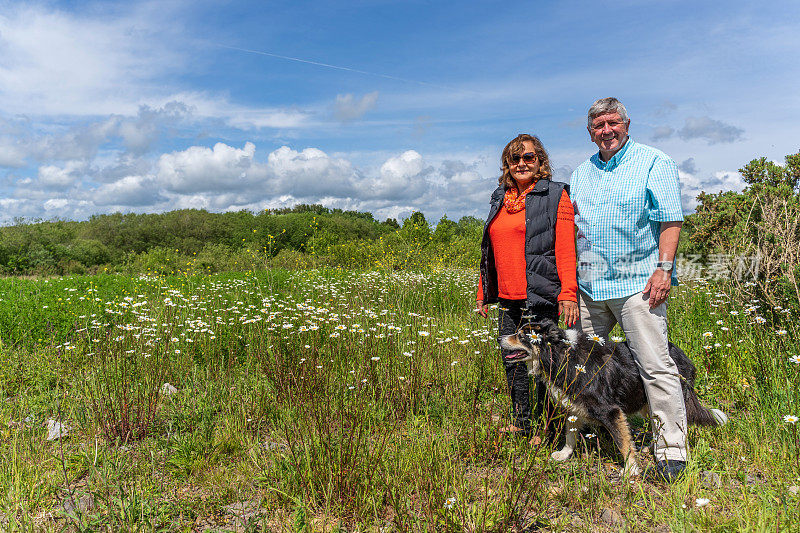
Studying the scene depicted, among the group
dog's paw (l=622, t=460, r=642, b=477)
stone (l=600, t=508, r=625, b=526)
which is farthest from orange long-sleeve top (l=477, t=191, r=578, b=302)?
stone (l=600, t=508, r=625, b=526)

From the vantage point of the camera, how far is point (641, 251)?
288 centimetres

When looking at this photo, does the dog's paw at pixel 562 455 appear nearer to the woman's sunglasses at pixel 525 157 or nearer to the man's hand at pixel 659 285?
the man's hand at pixel 659 285

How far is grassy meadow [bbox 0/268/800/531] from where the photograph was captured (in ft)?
7.98

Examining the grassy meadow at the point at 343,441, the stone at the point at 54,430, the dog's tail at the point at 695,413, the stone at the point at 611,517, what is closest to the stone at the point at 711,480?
the grassy meadow at the point at 343,441

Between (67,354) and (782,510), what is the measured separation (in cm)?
618

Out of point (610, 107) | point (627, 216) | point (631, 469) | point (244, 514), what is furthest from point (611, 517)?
point (610, 107)

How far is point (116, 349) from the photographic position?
4.27 meters

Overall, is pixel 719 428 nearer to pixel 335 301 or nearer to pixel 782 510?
pixel 782 510

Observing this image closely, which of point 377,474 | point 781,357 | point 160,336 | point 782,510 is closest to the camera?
point 782,510

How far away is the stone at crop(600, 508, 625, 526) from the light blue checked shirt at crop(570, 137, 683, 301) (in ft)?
4.04

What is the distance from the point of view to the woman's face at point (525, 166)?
3.21 meters

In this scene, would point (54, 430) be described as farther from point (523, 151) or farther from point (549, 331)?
point (523, 151)

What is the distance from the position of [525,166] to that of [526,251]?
0.59m

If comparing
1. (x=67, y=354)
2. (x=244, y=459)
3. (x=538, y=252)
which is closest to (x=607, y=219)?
(x=538, y=252)
